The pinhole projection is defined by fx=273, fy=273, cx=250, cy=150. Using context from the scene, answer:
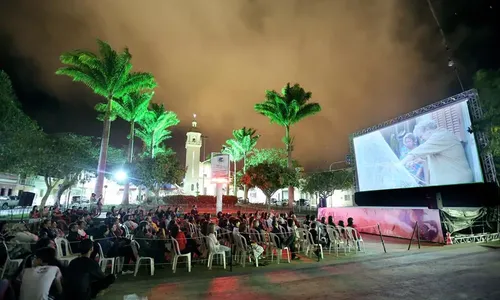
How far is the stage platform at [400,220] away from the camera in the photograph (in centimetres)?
1216

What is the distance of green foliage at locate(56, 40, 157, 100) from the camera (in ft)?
69.3

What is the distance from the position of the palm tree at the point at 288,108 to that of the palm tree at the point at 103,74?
13145 mm

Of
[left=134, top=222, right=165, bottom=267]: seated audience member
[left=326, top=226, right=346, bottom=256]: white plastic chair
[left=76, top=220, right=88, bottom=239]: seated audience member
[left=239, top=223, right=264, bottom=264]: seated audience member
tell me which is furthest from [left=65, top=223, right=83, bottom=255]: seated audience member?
[left=326, top=226, right=346, bottom=256]: white plastic chair

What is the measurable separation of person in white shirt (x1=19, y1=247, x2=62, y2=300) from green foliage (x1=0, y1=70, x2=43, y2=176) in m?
19.2

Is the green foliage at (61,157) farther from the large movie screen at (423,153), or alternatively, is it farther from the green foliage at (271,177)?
the large movie screen at (423,153)

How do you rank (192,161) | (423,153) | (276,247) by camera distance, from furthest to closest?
(192,161)
(423,153)
(276,247)

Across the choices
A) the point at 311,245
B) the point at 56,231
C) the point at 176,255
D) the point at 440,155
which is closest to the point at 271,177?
the point at 440,155

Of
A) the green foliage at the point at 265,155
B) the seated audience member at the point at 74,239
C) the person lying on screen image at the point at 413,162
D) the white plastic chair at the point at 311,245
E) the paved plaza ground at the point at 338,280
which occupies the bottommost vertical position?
the paved plaza ground at the point at 338,280

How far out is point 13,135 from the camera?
18.1 m

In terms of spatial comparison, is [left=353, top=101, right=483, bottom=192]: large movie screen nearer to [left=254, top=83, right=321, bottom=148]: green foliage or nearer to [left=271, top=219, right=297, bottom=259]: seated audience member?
[left=254, top=83, right=321, bottom=148]: green foliage

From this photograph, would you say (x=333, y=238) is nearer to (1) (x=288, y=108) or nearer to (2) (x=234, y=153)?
(1) (x=288, y=108)

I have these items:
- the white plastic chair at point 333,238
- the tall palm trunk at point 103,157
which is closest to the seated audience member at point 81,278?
the white plastic chair at point 333,238

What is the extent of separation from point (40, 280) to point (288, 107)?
Result: 2628 cm

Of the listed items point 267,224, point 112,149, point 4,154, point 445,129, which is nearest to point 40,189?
point 112,149
